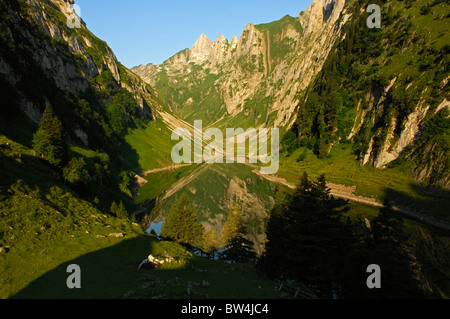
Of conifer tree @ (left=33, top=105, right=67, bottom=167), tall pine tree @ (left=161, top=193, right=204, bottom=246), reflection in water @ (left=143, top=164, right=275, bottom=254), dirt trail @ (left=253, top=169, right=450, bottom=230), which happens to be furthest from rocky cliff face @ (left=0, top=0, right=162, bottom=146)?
dirt trail @ (left=253, top=169, right=450, bottom=230)

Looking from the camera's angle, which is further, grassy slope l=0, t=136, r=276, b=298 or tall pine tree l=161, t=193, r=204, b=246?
tall pine tree l=161, t=193, r=204, b=246

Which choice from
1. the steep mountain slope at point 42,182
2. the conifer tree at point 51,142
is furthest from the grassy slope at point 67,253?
the conifer tree at point 51,142

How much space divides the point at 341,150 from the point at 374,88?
105ft

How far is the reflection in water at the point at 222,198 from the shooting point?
65000 millimetres

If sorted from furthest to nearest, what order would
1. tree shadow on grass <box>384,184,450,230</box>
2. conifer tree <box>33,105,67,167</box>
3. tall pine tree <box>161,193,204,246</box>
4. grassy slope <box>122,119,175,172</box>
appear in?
grassy slope <box>122,119,175,172</box> → tree shadow on grass <box>384,184,450,230</box> → conifer tree <box>33,105,67,167</box> → tall pine tree <box>161,193,204,246</box>

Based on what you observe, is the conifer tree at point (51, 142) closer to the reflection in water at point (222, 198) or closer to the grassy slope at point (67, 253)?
the grassy slope at point (67, 253)

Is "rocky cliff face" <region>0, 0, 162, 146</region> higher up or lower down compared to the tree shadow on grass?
higher up

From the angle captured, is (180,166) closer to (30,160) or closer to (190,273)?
(30,160)

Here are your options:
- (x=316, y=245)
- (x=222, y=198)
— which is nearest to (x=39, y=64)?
(x=222, y=198)

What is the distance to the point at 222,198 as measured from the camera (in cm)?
9244

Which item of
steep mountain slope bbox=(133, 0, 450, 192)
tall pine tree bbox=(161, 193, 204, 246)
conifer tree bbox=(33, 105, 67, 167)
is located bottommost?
tall pine tree bbox=(161, 193, 204, 246)

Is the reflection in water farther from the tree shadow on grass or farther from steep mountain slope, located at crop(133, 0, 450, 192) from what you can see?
steep mountain slope, located at crop(133, 0, 450, 192)

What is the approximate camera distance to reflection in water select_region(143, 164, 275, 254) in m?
65.0
